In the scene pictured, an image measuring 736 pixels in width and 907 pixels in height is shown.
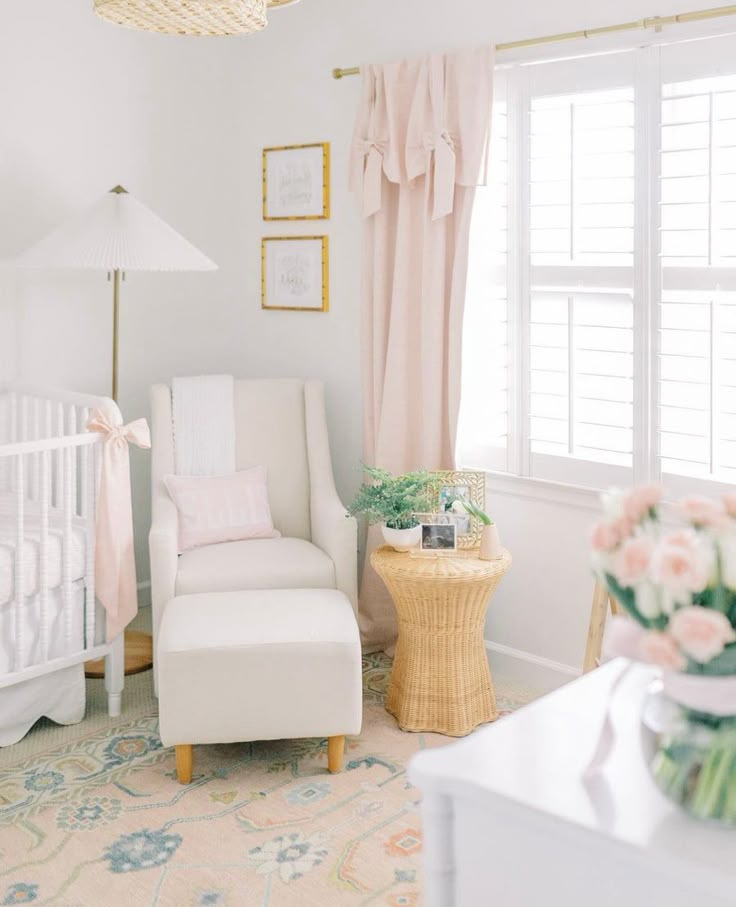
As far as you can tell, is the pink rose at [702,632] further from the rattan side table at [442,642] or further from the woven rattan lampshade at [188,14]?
the rattan side table at [442,642]

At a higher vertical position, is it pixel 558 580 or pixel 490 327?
pixel 490 327

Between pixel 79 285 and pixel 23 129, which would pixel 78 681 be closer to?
pixel 79 285

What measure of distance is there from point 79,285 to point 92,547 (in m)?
1.21

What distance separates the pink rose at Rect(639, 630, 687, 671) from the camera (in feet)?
3.68

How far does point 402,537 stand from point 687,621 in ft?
7.10

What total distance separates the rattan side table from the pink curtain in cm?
55

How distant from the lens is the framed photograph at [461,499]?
3334 mm

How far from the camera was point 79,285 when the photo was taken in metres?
4.00

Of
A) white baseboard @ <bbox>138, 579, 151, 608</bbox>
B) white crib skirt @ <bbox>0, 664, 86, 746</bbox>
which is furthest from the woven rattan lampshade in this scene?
white baseboard @ <bbox>138, 579, 151, 608</bbox>

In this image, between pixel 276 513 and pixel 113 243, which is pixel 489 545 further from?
pixel 113 243

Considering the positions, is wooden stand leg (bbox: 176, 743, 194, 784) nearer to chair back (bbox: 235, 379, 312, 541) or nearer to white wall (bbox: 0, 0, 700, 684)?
chair back (bbox: 235, 379, 312, 541)

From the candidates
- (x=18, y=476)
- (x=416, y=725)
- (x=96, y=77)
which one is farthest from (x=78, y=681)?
(x=96, y=77)

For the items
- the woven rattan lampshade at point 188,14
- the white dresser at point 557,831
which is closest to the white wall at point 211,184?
the woven rattan lampshade at point 188,14

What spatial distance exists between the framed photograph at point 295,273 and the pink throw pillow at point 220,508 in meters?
0.77
